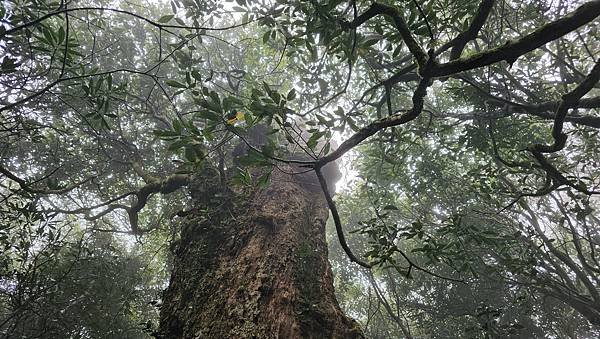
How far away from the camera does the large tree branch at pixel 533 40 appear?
56.2 inches

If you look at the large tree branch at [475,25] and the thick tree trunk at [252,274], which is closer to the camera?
the large tree branch at [475,25]

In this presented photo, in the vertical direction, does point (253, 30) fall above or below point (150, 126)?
above

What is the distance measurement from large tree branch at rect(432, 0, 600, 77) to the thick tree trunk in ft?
6.53

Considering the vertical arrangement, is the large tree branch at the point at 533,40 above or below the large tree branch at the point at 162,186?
below

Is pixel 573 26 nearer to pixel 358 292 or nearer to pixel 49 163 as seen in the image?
pixel 49 163

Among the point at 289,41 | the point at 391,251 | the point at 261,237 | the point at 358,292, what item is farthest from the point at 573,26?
the point at 358,292

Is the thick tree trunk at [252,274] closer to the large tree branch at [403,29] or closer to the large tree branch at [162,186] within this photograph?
the large tree branch at [162,186]

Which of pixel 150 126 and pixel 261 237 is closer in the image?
pixel 261 237

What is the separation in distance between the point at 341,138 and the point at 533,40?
117 inches

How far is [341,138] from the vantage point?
14.5ft

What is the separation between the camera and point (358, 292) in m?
12.0

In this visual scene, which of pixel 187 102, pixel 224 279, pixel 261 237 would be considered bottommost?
pixel 224 279

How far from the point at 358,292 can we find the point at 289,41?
35.8 feet

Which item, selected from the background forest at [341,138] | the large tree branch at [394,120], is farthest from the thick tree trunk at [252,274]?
the large tree branch at [394,120]
